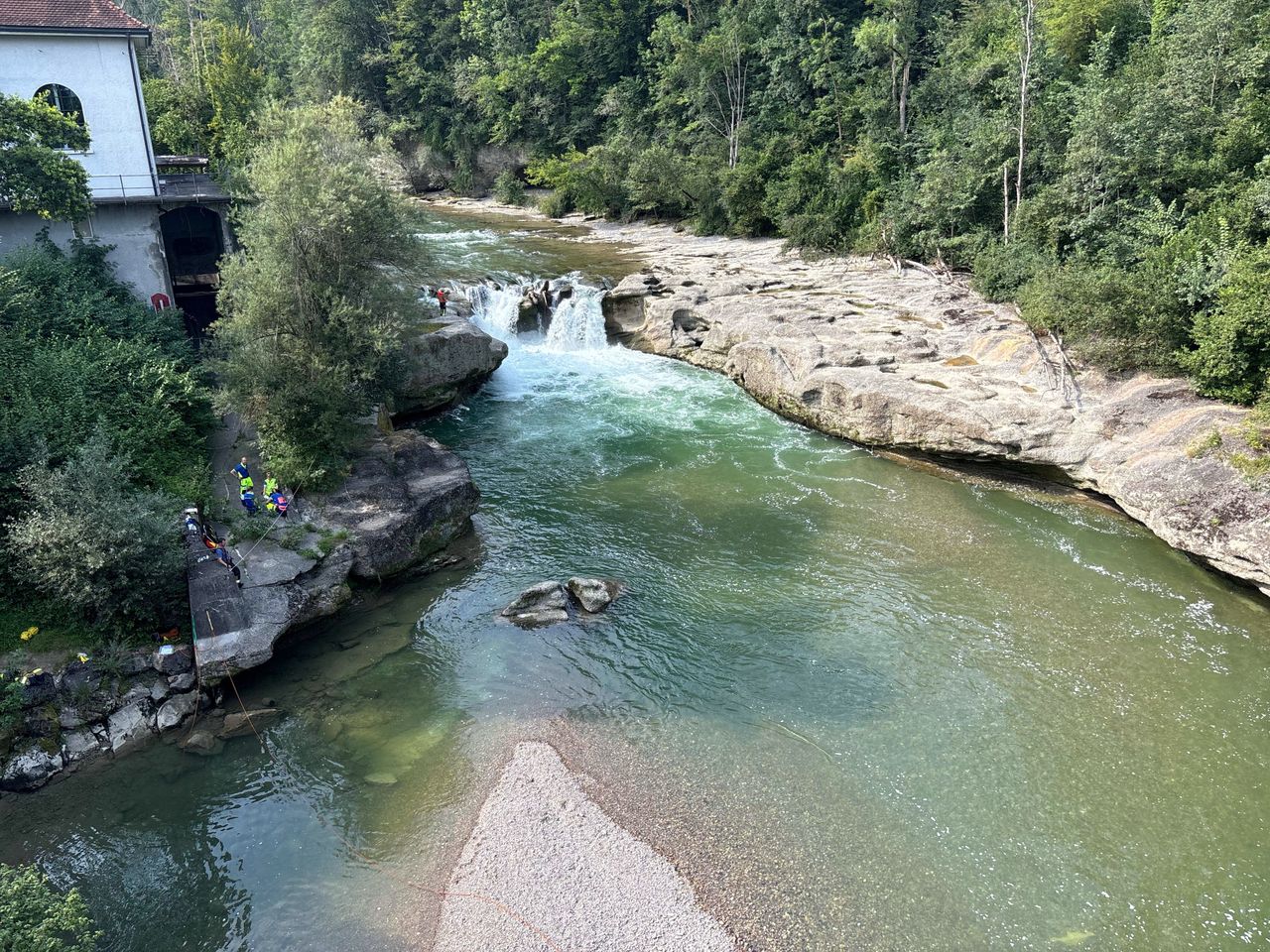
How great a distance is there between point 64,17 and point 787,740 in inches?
1074

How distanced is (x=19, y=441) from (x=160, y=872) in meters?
9.17

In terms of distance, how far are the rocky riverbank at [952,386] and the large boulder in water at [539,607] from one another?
35.9 ft

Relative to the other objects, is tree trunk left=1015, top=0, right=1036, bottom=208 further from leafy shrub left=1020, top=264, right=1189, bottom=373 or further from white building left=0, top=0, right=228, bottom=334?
white building left=0, top=0, right=228, bottom=334

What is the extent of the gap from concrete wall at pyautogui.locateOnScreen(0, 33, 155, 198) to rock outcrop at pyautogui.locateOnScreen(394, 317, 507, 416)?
9462mm

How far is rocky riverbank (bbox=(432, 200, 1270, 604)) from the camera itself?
16953mm

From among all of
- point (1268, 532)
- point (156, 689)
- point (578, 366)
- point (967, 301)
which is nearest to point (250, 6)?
point (578, 366)

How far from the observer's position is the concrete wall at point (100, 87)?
21.9m

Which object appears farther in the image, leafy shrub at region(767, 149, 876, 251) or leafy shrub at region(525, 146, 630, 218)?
leafy shrub at region(525, 146, 630, 218)

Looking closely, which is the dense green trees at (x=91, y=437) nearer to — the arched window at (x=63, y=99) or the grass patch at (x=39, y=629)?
the grass patch at (x=39, y=629)

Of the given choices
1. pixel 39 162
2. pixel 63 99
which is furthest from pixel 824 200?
pixel 39 162

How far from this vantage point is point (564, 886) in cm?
1074

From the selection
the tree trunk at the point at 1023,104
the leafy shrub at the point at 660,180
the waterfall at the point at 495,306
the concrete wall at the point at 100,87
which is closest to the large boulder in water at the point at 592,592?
the waterfall at the point at 495,306

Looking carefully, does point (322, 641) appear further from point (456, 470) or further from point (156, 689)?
point (456, 470)

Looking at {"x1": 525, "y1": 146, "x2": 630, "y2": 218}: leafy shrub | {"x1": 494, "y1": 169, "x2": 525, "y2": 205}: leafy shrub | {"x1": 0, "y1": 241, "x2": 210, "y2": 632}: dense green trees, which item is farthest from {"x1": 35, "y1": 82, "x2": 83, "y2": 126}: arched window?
{"x1": 494, "y1": 169, "x2": 525, "y2": 205}: leafy shrub
